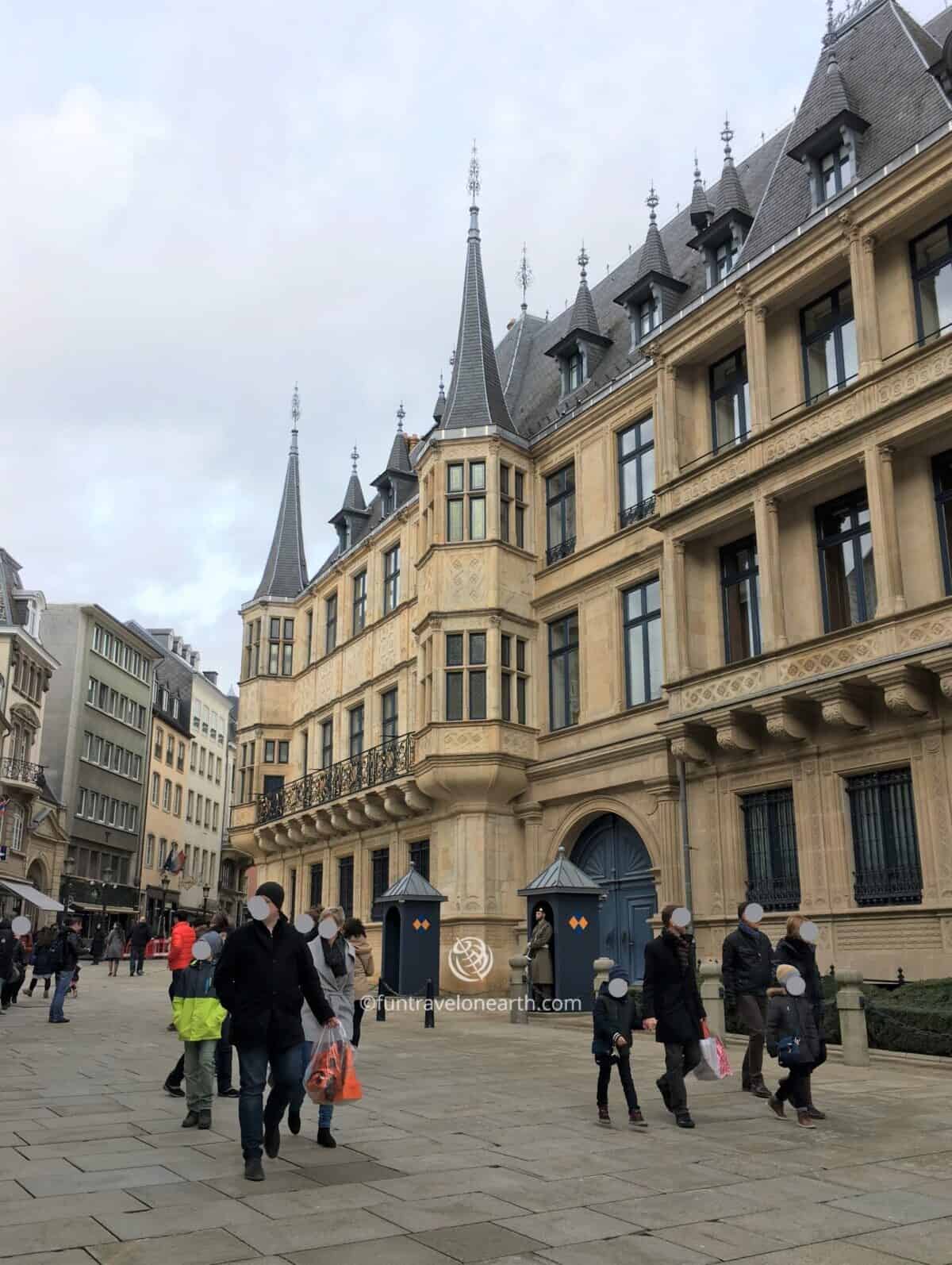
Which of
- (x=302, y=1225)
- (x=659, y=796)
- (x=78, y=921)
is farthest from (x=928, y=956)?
(x=78, y=921)

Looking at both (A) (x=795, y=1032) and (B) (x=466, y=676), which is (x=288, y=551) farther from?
(A) (x=795, y=1032)

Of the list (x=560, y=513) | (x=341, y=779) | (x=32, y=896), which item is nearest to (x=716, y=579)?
(x=560, y=513)

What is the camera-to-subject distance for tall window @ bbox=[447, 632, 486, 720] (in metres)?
26.8

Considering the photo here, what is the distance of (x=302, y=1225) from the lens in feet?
19.4

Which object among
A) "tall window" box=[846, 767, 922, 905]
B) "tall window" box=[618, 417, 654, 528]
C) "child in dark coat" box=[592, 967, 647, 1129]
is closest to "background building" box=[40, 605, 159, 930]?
"tall window" box=[618, 417, 654, 528]

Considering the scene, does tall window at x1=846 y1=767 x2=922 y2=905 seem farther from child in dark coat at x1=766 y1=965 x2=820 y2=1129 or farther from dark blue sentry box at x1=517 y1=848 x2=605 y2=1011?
child in dark coat at x1=766 y1=965 x2=820 y2=1129

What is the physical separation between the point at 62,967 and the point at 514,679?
12.1 metres

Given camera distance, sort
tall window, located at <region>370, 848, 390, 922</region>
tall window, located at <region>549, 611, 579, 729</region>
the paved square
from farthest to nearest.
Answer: tall window, located at <region>370, 848, 390, 922</region> < tall window, located at <region>549, 611, 579, 729</region> < the paved square

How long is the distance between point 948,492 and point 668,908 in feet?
39.0

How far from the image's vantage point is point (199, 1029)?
9.05 m

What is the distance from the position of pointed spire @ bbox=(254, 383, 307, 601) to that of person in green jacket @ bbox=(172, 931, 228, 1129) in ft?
105

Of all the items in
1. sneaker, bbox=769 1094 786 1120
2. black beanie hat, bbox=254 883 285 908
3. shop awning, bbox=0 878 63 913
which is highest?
shop awning, bbox=0 878 63 913

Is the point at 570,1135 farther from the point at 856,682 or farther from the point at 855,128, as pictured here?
the point at 855,128

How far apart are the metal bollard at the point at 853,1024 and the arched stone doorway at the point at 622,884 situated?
8.96 meters
